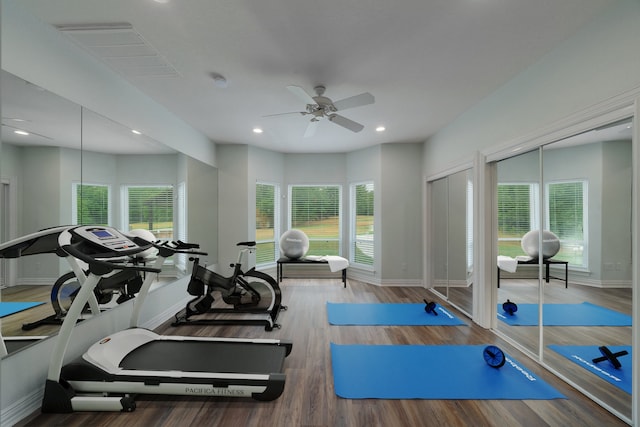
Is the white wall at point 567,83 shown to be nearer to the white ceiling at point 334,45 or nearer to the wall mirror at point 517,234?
the white ceiling at point 334,45

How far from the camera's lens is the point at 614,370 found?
218 centimetres

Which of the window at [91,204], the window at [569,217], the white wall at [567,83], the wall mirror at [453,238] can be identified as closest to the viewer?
the white wall at [567,83]

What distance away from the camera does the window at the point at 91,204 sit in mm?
2453

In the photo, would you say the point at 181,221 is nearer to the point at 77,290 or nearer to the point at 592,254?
the point at 77,290

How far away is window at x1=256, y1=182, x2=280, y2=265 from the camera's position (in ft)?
19.6

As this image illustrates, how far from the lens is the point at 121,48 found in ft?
7.86

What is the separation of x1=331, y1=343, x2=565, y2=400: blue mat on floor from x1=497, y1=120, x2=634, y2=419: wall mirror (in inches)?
15.6

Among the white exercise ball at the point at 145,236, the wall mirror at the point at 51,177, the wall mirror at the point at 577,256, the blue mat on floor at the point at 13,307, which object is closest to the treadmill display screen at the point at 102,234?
the wall mirror at the point at 51,177

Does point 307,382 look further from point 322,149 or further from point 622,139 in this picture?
point 322,149

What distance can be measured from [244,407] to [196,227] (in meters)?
3.32

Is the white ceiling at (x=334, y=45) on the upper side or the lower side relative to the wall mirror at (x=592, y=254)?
upper

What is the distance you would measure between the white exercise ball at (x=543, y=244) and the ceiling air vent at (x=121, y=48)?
4.00 metres

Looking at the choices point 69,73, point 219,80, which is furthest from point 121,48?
point 219,80

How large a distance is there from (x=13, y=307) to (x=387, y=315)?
12.4ft
